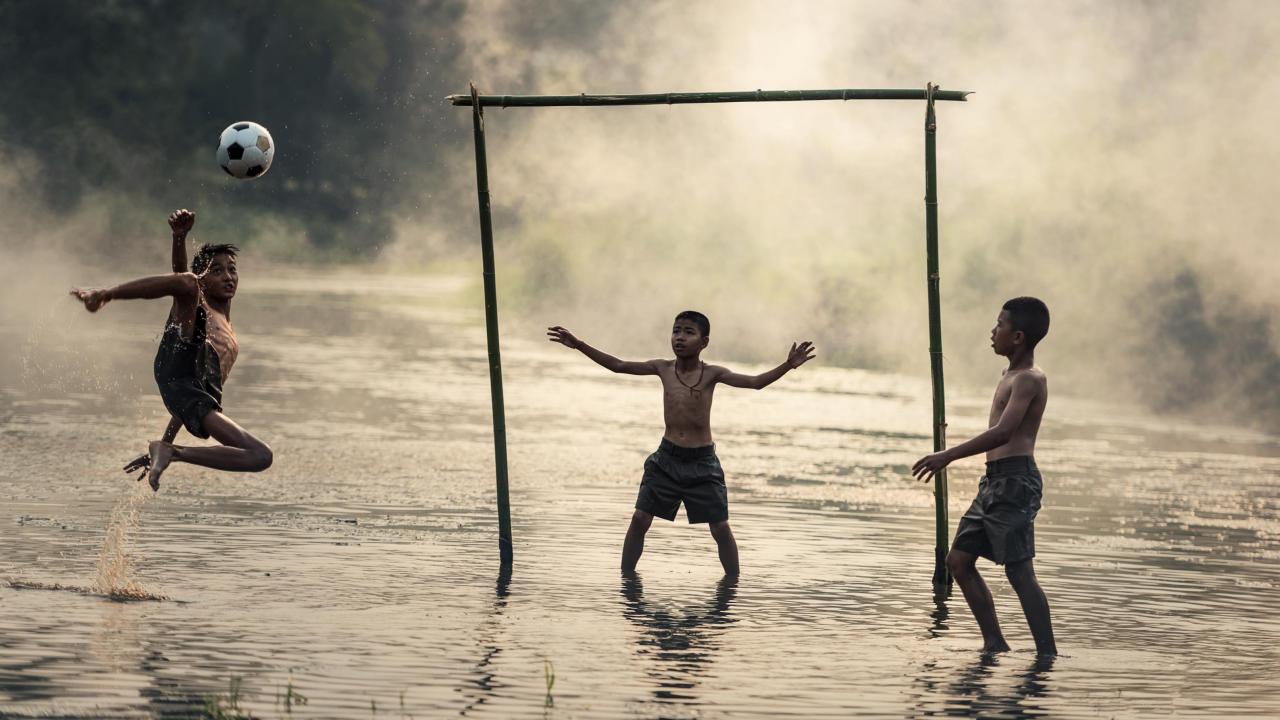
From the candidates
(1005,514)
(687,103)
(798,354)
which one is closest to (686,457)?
(798,354)

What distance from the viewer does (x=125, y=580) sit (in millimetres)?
10727

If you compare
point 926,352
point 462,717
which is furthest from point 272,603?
point 926,352

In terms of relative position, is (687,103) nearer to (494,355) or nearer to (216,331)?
(494,355)

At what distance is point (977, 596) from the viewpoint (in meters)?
9.72

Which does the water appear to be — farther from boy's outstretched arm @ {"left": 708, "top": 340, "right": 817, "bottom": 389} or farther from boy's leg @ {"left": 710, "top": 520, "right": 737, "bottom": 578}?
boy's outstretched arm @ {"left": 708, "top": 340, "right": 817, "bottom": 389}

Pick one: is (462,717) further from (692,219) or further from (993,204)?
(692,219)

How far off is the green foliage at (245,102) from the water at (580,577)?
4578cm

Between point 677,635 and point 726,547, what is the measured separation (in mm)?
2066

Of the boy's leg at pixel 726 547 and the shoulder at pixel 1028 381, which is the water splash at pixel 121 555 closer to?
the boy's leg at pixel 726 547

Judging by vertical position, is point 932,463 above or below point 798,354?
below

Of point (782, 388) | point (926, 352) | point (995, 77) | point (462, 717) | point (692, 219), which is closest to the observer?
point (462, 717)

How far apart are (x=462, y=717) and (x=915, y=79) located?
41.2 metres

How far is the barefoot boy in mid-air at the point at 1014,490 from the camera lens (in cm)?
952

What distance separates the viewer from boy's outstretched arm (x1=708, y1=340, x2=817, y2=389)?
11172mm
